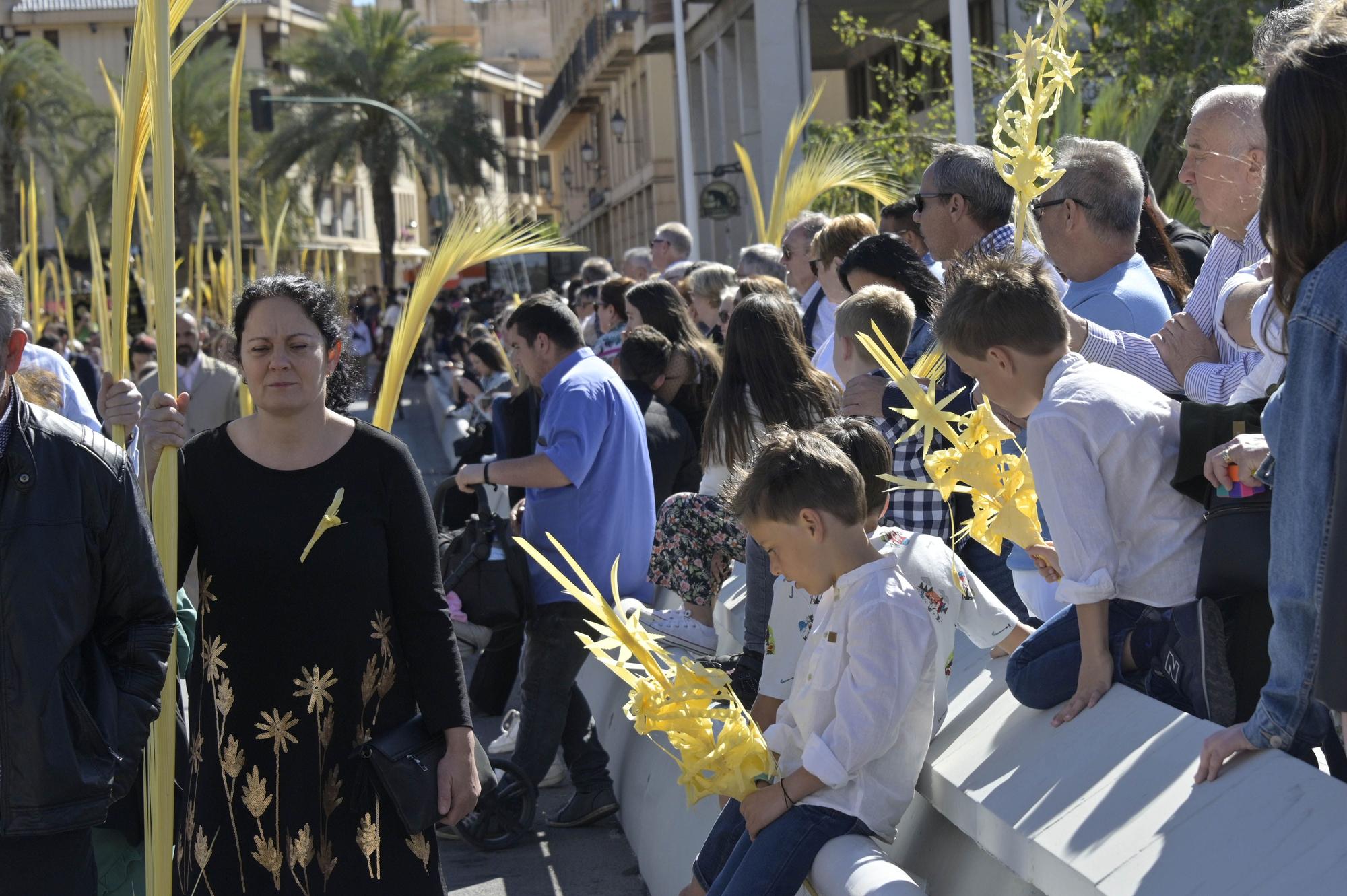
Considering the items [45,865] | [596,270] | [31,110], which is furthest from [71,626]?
[31,110]

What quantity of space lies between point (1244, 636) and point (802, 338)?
8.31 feet

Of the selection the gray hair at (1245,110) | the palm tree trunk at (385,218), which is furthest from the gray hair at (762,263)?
the palm tree trunk at (385,218)

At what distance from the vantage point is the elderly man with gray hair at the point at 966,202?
5473 mm

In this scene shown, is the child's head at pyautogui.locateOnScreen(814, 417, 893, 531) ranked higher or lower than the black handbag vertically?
higher

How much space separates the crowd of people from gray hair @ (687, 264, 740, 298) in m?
3.86

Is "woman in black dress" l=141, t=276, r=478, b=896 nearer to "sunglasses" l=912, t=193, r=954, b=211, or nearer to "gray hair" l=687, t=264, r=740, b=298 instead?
"sunglasses" l=912, t=193, r=954, b=211

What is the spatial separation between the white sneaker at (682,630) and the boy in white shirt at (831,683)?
2145 mm

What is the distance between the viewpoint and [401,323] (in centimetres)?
613

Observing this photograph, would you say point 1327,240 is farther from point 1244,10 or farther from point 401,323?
point 1244,10

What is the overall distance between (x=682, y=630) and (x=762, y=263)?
3932mm

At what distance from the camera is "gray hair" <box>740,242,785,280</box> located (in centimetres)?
930

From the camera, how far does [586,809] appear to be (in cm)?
625

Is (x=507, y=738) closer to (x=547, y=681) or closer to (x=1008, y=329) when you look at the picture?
(x=547, y=681)

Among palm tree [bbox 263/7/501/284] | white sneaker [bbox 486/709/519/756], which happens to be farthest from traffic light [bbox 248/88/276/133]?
white sneaker [bbox 486/709/519/756]
